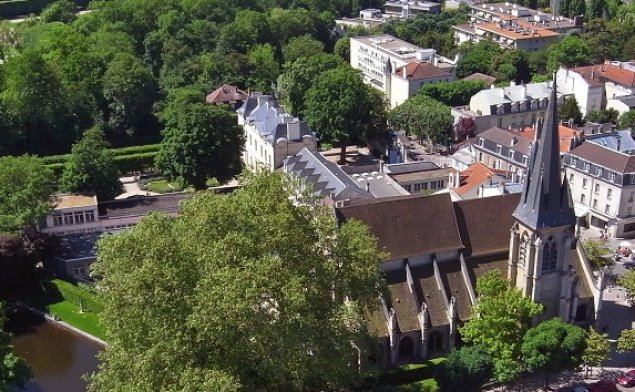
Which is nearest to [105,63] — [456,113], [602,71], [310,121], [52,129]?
[52,129]

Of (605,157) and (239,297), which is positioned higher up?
(239,297)

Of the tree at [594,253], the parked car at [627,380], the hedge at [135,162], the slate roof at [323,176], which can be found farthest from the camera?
the hedge at [135,162]

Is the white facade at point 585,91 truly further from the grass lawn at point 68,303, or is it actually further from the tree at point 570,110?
the grass lawn at point 68,303

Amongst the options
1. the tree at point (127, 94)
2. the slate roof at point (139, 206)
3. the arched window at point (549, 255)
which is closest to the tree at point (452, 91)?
the tree at point (127, 94)

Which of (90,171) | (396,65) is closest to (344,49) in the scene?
(396,65)

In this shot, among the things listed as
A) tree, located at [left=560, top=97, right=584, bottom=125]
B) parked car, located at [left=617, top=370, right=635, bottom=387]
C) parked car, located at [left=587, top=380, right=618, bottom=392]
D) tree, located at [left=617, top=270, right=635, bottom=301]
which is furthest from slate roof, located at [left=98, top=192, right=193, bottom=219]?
tree, located at [left=560, top=97, right=584, bottom=125]

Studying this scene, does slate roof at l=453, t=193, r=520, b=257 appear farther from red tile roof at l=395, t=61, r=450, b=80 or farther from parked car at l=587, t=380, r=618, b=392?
red tile roof at l=395, t=61, r=450, b=80

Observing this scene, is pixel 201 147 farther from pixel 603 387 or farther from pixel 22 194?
pixel 603 387
